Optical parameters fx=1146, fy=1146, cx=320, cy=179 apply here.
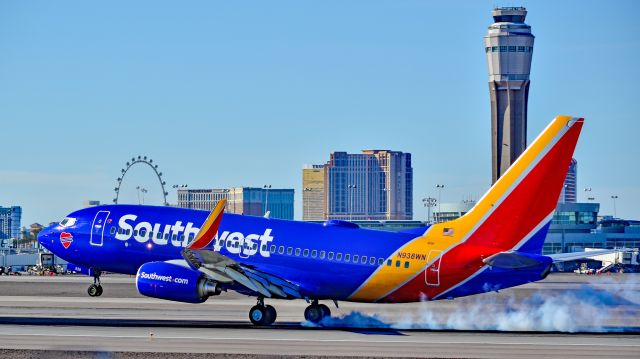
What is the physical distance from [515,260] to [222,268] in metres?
13.2

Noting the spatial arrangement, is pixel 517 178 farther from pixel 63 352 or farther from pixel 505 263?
pixel 63 352

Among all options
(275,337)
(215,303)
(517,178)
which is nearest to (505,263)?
(517,178)

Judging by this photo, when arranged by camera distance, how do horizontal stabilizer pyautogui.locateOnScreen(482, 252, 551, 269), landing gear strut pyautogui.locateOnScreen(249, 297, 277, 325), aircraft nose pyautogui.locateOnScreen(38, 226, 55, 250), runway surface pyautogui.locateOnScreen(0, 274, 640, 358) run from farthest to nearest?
aircraft nose pyautogui.locateOnScreen(38, 226, 55, 250) → landing gear strut pyautogui.locateOnScreen(249, 297, 277, 325) → horizontal stabilizer pyautogui.locateOnScreen(482, 252, 551, 269) → runway surface pyautogui.locateOnScreen(0, 274, 640, 358)

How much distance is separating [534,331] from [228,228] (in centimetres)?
1538

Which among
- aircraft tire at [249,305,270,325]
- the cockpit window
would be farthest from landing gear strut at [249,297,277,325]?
the cockpit window

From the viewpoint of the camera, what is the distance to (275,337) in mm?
48281

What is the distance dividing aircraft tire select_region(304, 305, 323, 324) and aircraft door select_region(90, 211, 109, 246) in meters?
11.6

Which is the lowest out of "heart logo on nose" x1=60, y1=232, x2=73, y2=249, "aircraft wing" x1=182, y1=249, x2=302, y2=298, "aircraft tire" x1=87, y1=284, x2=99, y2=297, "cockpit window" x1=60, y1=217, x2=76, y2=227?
"aircraft tire" x1=87, y1=284, x2=99, y2=297

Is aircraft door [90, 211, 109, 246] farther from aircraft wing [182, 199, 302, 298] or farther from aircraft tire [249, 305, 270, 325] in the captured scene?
aircraft tire [249, 305, 270, 325]

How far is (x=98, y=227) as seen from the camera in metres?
58.9

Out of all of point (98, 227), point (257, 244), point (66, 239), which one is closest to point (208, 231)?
point (257, 244)

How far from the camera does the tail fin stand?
1944 inches

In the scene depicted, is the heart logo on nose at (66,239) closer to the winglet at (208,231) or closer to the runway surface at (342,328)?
the runway surface at (342,328)

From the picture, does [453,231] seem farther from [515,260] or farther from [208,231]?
[208,231]
